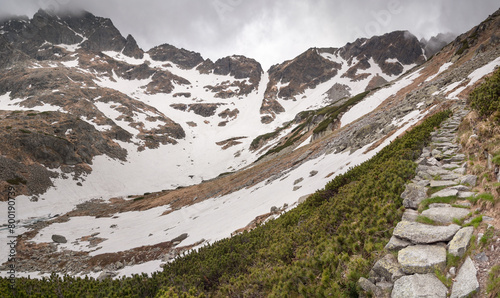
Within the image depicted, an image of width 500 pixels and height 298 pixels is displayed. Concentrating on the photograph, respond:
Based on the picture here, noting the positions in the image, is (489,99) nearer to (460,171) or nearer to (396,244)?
(460,171)

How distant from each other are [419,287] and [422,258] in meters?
0.73

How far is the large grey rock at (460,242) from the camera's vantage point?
4445 millimetres

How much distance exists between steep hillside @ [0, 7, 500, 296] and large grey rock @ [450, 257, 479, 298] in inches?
75.1

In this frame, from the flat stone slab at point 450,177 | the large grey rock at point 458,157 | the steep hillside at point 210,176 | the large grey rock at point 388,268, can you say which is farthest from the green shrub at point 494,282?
the large grey rock at point 458,157

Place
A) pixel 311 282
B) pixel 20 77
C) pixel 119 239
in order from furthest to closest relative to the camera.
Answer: pixel 20 77, pixel 119 239, pixel 311 282

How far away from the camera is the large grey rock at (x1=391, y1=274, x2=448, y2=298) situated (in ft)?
13.5

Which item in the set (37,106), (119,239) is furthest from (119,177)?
(37,106)

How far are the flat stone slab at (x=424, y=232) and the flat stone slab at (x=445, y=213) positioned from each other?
1.30ft

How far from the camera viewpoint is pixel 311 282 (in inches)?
265

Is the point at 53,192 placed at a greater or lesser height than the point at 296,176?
greater

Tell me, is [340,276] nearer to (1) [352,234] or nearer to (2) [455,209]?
(1) [352,234]

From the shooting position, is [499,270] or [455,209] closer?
[499,270]

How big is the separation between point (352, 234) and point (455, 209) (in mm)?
2800

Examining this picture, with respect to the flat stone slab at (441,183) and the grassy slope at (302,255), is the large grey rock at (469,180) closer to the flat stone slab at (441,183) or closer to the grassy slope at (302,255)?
the flat stone slab at (441,183)
